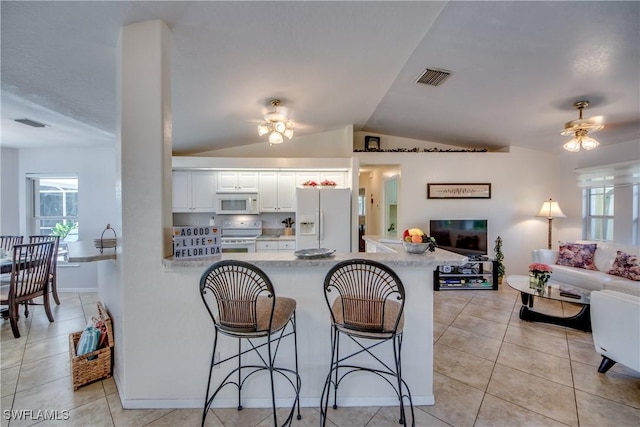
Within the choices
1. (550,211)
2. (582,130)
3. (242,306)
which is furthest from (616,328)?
(550,211)

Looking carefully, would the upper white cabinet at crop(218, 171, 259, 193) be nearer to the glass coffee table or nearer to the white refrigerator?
the white refrigerator

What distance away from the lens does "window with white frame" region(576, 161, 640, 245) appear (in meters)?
3.76

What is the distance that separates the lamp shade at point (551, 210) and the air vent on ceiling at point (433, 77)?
3105 mm

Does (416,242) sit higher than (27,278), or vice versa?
(416,242)

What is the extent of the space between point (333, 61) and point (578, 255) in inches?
170

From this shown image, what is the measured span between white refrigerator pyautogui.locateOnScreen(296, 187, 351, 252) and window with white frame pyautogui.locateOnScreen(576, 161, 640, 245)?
3.79 meters

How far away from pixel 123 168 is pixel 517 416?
300 centimetres

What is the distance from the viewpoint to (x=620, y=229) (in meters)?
3.93

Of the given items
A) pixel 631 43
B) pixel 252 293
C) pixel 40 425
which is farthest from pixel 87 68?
pixel 631 43

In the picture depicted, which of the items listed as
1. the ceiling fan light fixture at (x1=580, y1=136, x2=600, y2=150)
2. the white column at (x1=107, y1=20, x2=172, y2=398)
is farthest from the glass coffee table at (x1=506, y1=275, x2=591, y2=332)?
the white column at (x1=107, y1=20, x2=172, y2=398)

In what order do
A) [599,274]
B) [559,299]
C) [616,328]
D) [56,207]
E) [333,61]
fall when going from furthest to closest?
1. [56,207]
2. [599,274]
3. [559,299]
4. [333,61]
5. [616,328]

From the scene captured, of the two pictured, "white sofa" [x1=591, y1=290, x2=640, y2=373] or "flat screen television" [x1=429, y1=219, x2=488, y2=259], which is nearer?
"white sofa" [x1=591, y1=290, x2=640, y2=373]

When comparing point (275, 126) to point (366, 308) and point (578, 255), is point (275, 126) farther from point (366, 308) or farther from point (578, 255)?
point (578, 255)

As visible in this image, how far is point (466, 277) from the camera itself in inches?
177
